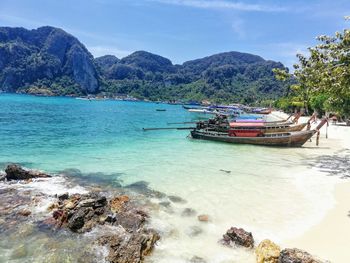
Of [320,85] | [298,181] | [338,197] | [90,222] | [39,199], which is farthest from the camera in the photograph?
[320,85]

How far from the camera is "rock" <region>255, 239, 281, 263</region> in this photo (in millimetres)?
8536

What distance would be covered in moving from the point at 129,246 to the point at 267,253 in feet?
13.2

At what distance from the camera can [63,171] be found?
18.7 m

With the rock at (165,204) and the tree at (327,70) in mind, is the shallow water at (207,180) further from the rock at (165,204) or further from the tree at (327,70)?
the tree at (327,70)

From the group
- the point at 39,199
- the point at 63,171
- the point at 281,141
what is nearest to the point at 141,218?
the point at 39,199

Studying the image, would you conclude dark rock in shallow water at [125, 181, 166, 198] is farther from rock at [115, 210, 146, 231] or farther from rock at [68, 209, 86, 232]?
rock at [68, 209, 86, 232]

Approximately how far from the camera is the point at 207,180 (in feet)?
58.2

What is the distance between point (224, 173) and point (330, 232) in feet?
29.9

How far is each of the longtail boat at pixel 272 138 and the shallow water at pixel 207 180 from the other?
4.38 ft

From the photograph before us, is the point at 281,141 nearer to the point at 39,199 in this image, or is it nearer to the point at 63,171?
the point at 63,171

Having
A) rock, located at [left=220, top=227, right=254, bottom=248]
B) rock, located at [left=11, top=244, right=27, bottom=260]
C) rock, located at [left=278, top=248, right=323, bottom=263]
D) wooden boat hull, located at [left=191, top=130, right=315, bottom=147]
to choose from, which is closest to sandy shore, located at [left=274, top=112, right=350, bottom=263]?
rock, located at [left=220, top=227, right=254, bottom=248]

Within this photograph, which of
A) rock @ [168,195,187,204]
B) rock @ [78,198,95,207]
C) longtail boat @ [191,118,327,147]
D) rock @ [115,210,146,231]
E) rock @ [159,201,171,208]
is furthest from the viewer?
longtail boat @ [191,118,327,147]

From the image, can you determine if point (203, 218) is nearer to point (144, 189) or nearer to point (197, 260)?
point (197, 260)

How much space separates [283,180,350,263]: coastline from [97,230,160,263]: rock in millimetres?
4515
